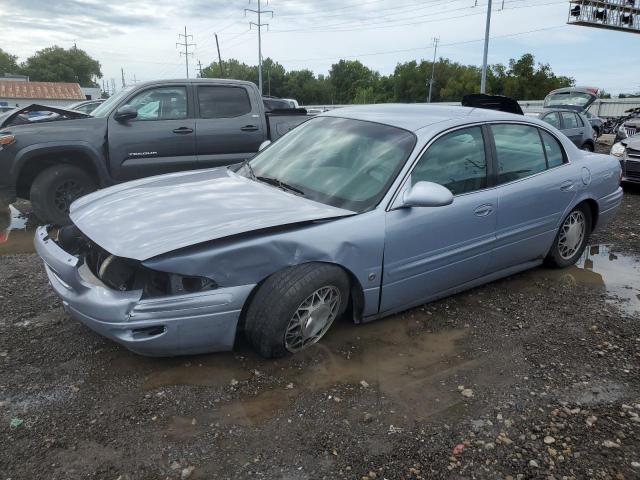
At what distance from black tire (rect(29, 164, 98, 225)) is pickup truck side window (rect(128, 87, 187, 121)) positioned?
1076mm

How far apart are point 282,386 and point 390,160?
5.59 ft

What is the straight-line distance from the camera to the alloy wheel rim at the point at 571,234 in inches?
190

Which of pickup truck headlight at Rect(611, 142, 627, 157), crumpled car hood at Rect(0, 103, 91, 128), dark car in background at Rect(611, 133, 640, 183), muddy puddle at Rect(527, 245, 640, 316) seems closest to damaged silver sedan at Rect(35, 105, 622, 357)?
muddy puddle at Rect(527, 245, 640, 316)

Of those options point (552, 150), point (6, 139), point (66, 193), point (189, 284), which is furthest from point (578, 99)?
point (189, 284)

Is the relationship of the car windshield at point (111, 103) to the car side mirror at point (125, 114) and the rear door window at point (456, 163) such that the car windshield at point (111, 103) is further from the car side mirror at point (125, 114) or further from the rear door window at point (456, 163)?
the rear door window at point (456, 163)

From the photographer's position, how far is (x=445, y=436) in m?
2.58

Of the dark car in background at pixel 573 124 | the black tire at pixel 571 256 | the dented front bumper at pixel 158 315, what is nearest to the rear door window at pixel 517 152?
the black tire at pixel 571 256

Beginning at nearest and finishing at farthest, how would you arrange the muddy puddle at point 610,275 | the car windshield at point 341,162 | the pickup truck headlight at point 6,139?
1. the car windshield at point 341,162
2. the muddy puddle at point 610,275
3. the pickup truck headlight at point 6,139

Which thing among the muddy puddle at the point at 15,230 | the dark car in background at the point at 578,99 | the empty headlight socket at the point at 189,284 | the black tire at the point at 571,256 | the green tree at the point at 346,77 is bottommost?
the muddy puddle at the point at 15,230

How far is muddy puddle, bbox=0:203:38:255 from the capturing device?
564cm

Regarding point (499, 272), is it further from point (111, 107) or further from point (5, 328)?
point (111, 107)

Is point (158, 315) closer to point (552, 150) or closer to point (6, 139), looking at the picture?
point (552, 150)

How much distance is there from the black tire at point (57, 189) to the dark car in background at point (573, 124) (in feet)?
32.8

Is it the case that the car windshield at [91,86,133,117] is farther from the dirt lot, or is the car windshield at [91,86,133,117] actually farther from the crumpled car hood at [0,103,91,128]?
the dirt lot
